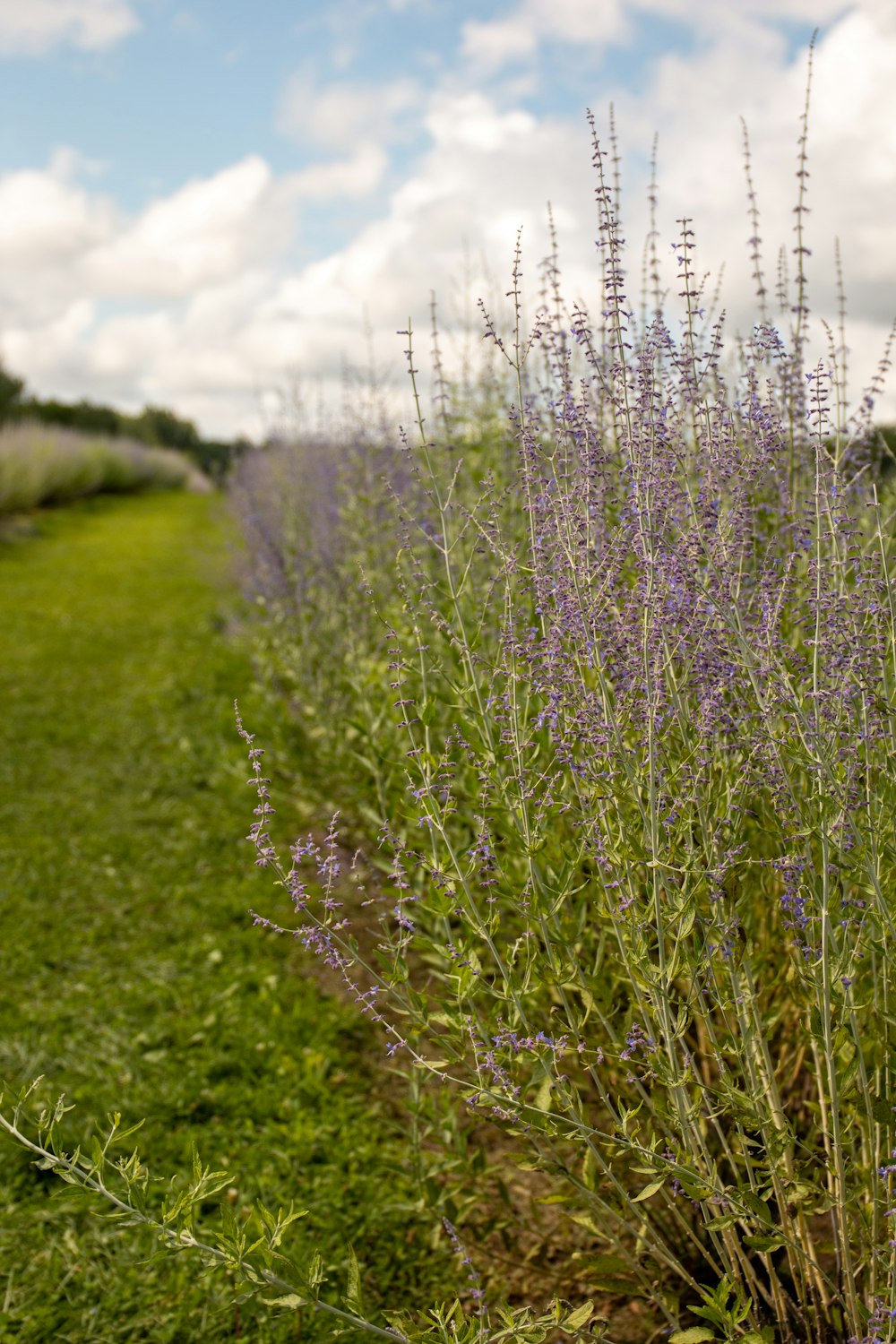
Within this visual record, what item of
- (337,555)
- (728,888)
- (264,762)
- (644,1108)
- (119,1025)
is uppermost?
(337,555)

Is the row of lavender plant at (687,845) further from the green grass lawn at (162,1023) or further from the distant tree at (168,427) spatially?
the distant tree at (168,427)

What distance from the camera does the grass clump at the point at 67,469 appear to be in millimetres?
19750

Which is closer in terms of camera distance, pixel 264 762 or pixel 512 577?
pixel 512 577

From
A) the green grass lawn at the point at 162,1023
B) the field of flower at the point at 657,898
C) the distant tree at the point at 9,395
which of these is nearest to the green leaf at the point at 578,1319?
the field of flower at the point at 657,898

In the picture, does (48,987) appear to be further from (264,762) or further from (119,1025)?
(264,762)

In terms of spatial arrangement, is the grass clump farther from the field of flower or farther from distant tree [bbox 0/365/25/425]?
the field of flower

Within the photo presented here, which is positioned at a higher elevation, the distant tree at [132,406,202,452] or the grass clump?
the distant tree at [132,406,202,452]

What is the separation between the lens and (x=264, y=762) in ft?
18.9

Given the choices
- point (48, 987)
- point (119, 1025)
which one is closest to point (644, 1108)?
point (119, 1025)

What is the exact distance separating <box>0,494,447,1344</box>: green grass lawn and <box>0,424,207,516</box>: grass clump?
11122 millimetres

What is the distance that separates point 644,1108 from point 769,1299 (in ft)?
1.88

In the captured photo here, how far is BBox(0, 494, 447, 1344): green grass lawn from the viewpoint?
311 centimetres

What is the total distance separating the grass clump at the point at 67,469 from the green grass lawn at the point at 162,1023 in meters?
11.1

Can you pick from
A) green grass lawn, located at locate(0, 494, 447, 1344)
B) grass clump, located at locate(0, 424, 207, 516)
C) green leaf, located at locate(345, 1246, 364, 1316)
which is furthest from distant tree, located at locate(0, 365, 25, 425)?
green leaf, located at locate(345, 1246, 364, 1316)
